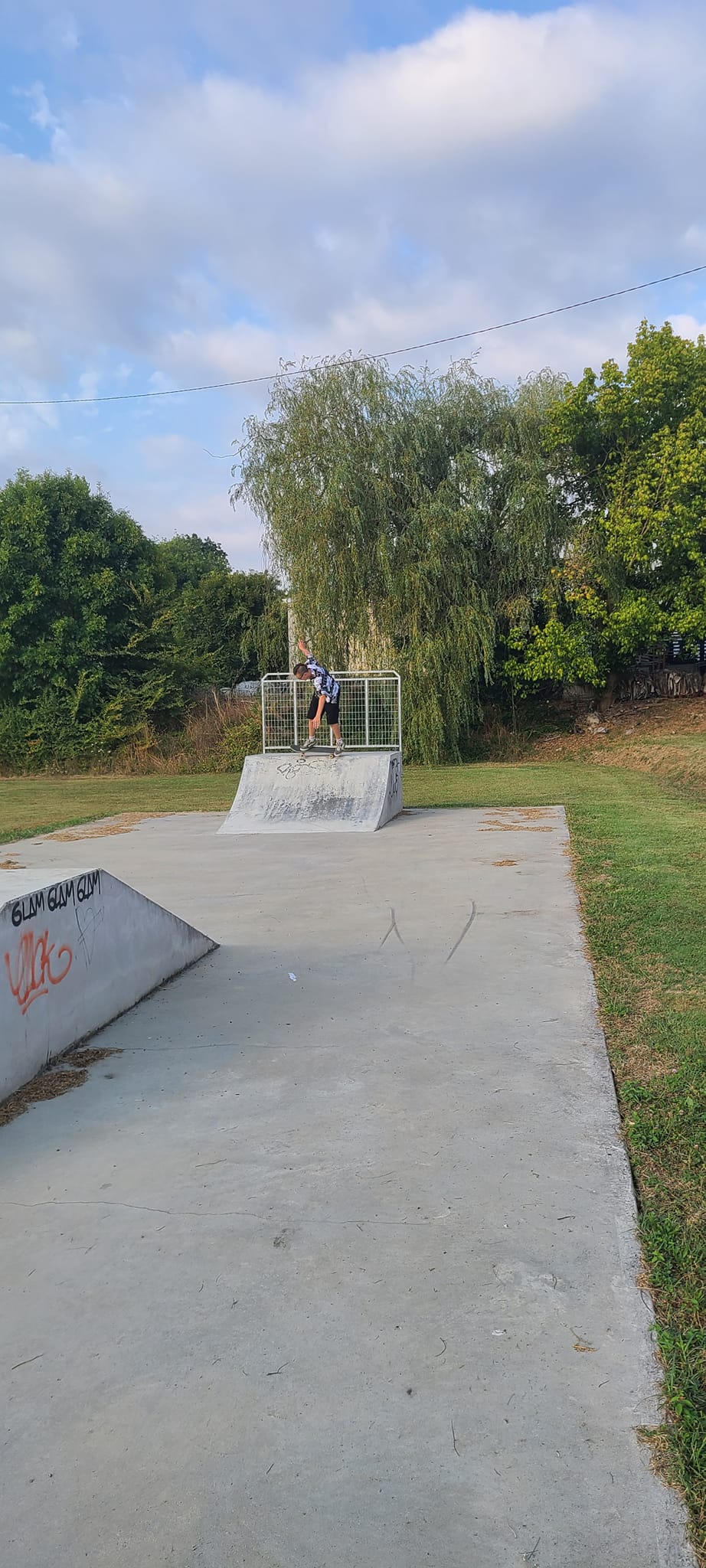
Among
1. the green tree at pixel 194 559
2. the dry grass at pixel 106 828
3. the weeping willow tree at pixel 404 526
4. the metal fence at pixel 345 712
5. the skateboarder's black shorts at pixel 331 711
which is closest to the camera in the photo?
the dry grass at pixel 106 828

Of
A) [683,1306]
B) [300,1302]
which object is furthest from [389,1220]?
[683,1306]

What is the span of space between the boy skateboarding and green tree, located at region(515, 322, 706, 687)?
10.3m

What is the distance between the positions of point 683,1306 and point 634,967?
3.06m

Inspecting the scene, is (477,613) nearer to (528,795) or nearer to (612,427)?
(612,427)

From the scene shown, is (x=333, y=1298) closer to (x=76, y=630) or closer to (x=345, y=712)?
(x=345, y=712)

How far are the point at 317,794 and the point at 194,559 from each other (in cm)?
4541

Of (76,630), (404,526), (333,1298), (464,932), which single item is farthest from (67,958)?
(76,630)

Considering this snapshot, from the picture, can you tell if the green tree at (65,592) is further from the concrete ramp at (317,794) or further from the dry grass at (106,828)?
the concrete ramp at (317,794)

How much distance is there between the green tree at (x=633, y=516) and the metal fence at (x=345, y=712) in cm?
783

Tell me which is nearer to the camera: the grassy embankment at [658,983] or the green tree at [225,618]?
the grassy embankment at [658,983]

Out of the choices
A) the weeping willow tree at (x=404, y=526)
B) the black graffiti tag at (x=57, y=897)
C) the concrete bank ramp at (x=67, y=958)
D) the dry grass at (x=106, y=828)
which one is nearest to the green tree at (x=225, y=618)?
the weeping willow tree at (x=404, y=526)

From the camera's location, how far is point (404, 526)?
22125 millimetres

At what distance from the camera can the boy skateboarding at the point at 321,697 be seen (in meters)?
13.9

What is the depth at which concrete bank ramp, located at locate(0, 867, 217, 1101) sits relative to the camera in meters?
4.05
